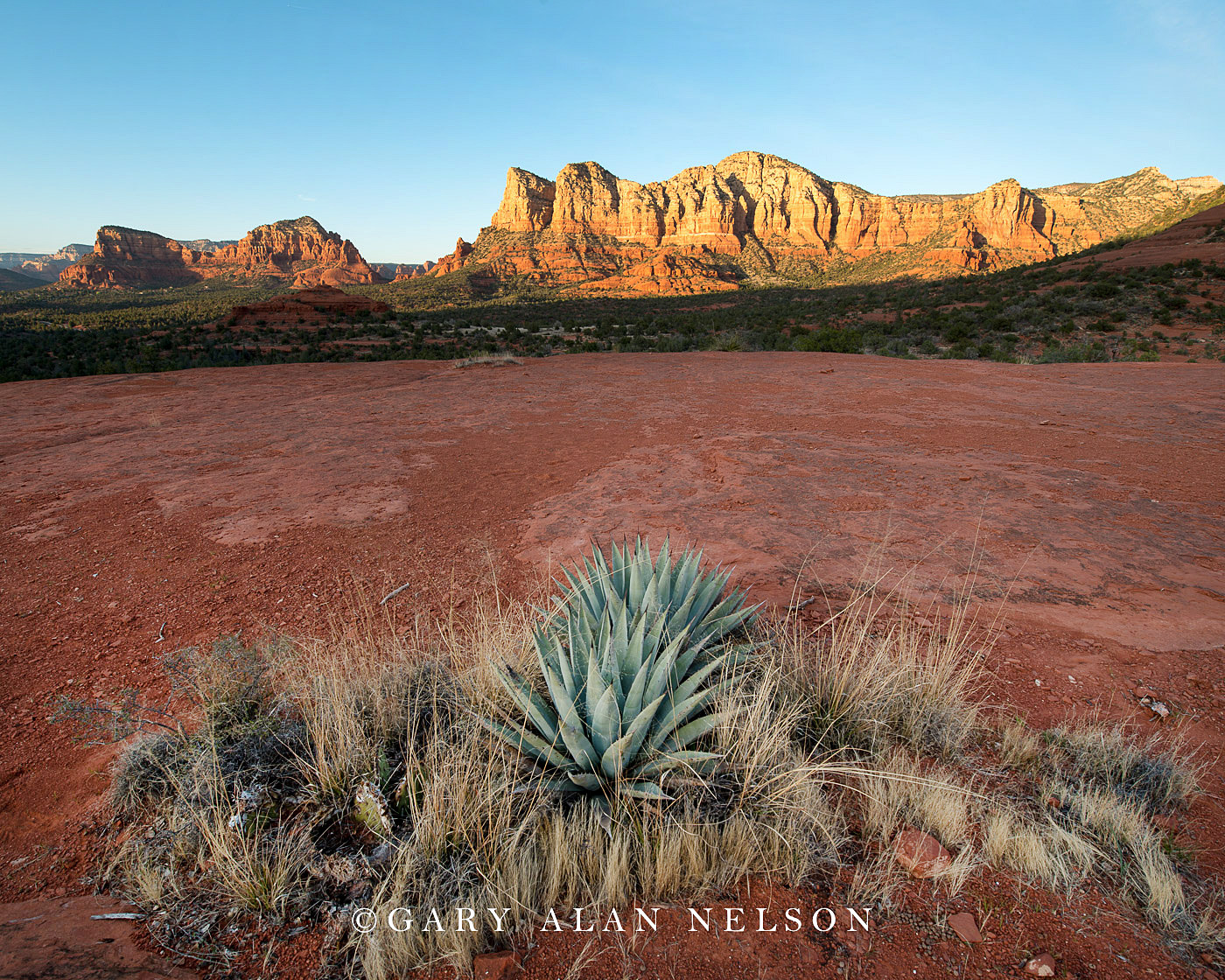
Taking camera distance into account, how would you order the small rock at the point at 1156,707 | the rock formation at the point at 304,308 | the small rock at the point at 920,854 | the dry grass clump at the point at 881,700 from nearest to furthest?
the small rock at the point at 920,854 < the dry grass clump at the point at 881,700 < the small rock at the point at 1156,707 < the rock formation at the point at 304,308

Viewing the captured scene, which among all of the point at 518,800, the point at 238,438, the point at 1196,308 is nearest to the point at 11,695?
the point at 518,800

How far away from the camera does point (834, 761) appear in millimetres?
2182

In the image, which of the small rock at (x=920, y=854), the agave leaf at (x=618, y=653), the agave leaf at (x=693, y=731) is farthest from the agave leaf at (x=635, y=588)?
the small rock at (x=920, y=854)

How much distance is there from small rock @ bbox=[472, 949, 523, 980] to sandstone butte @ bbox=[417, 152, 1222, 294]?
241 feet

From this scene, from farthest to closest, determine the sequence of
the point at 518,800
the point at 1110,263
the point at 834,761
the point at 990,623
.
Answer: the point at 1110,263 → the point at 990,623 → the point at 834,761 → the point at 518,800

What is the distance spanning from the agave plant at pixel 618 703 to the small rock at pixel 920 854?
2.06 ft

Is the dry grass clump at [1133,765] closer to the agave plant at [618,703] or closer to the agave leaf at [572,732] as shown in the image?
the agave plant at [618,703]

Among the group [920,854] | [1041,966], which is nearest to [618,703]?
[920,854]

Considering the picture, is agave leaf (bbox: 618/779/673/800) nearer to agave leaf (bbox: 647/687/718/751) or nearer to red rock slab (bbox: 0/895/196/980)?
agave leaf (bbox: 647/687/718/751)

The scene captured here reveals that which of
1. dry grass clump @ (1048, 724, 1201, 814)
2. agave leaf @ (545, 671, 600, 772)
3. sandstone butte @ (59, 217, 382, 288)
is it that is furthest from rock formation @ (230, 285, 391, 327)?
sandstone butte @ (59, 217, 382, 288)

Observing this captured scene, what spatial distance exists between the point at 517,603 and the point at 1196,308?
27734mm

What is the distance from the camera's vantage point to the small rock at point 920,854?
1710 mm

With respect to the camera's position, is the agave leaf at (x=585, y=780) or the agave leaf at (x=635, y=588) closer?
the agave leaf at (x=585, y=780)

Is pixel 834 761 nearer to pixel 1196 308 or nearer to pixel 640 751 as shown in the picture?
pixel 640 751
